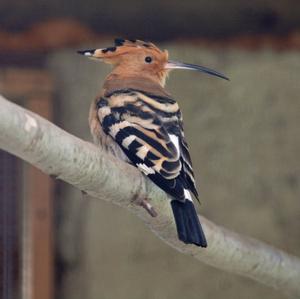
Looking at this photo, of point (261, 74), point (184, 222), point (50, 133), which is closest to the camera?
point (50, 133)

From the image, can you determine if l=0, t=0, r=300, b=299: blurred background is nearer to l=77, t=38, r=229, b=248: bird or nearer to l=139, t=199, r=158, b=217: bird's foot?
l=77, t=38, r=229, b=248: bird

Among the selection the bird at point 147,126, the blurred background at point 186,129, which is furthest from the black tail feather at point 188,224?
the blurred background at point 186,129

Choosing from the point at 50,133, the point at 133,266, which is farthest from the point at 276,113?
the point at 50,133

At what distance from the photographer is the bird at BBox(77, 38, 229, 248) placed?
2887 mm

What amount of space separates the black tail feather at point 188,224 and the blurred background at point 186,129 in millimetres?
1477

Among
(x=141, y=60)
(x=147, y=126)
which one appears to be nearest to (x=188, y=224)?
(x=147, y=126)

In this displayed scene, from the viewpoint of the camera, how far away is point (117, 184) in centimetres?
278

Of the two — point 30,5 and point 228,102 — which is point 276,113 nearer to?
point 228,102

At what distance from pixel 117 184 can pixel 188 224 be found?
0.22 m

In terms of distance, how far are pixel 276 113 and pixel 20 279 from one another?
4.02ft

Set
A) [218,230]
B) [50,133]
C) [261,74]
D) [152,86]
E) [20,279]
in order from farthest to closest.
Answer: [261,74] → [20,279] → [152,86] → [218,230] → [50,133]

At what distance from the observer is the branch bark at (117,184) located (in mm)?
2471

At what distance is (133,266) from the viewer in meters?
4.46

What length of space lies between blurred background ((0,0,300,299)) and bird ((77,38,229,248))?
79cm
